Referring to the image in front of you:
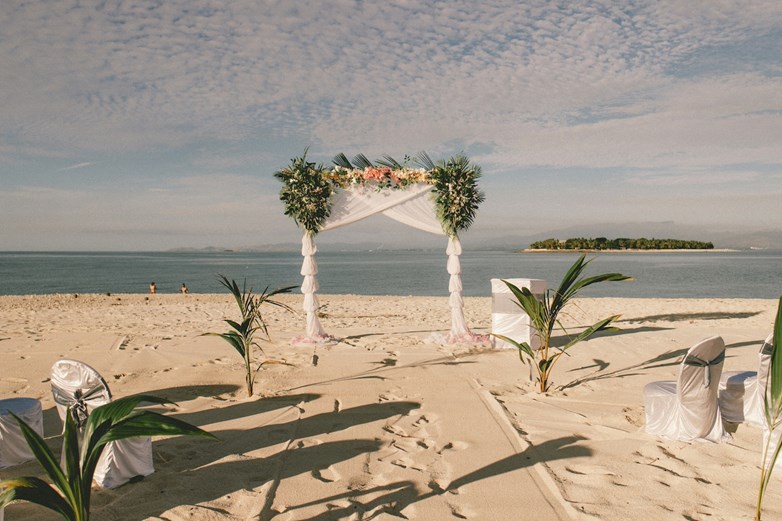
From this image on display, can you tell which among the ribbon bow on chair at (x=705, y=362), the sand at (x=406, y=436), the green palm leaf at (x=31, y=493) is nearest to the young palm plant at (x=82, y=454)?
the green palm leaf at (x=31, y=493)

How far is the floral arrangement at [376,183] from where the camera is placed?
26.6 feet

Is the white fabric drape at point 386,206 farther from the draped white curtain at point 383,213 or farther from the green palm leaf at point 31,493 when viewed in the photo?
the green palm leaf at point 31,493

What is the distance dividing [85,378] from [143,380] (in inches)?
125

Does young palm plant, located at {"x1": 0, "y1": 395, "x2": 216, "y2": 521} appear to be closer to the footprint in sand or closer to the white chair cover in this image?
the footprint in sand

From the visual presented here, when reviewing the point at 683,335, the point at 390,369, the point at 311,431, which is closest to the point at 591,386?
the point at 390,369

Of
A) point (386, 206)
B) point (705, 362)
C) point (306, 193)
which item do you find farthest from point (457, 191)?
point (705, 362)

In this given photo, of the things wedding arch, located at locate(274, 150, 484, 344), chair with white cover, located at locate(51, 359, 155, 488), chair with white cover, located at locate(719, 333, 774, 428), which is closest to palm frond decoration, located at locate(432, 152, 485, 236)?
wedding arch, located at locate(274, 150, 484, 344)

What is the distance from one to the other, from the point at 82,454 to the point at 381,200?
269 inches

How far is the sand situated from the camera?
289 cm

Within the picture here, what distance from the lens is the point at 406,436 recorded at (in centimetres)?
402

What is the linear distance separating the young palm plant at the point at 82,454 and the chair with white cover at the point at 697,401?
3843mm

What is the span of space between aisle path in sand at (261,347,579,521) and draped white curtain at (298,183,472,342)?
266cm

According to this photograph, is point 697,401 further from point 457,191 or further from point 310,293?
point 310,293

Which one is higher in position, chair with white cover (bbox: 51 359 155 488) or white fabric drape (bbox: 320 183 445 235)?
white fabric drape (bbox: 320 183 445 235)
